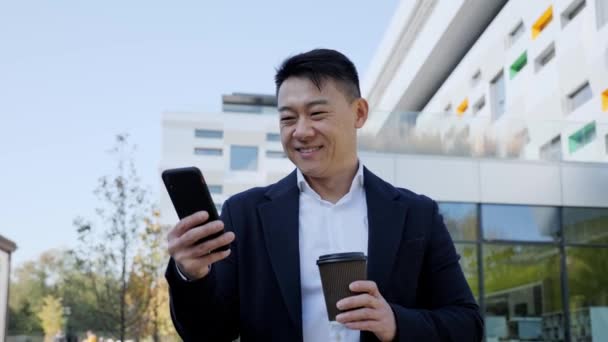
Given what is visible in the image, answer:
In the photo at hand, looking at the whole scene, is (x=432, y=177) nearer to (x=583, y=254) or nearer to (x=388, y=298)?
(x=583, y=254)

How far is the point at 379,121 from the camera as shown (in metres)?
13.2

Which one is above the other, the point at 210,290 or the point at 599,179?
the point at 599,179

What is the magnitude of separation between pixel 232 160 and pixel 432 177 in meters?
39.7

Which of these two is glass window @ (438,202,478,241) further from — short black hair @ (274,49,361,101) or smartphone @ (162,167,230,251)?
smartphone @ (162,167,230,251)

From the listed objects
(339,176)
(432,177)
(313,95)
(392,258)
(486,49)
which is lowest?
(392,258)

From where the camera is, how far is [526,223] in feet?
42.7

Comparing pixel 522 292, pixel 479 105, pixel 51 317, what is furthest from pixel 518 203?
pixel 51 317

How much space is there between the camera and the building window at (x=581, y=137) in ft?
42.8

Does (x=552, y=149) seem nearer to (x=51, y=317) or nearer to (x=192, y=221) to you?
(x=192, y=221)

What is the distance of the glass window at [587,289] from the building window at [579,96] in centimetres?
946

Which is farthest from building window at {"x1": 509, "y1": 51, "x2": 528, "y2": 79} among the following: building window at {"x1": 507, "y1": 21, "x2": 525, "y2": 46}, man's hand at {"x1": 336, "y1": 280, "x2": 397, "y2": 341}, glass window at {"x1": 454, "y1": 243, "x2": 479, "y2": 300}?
man's hand at {"x1": 336, "y1": 280, "x2": 397, "y2": 341}

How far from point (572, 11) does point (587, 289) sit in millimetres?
12155

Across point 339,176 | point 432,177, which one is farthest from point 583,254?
point 339,176

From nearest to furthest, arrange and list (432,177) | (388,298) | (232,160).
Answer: (388,298) < (432,177) < (232,160)
